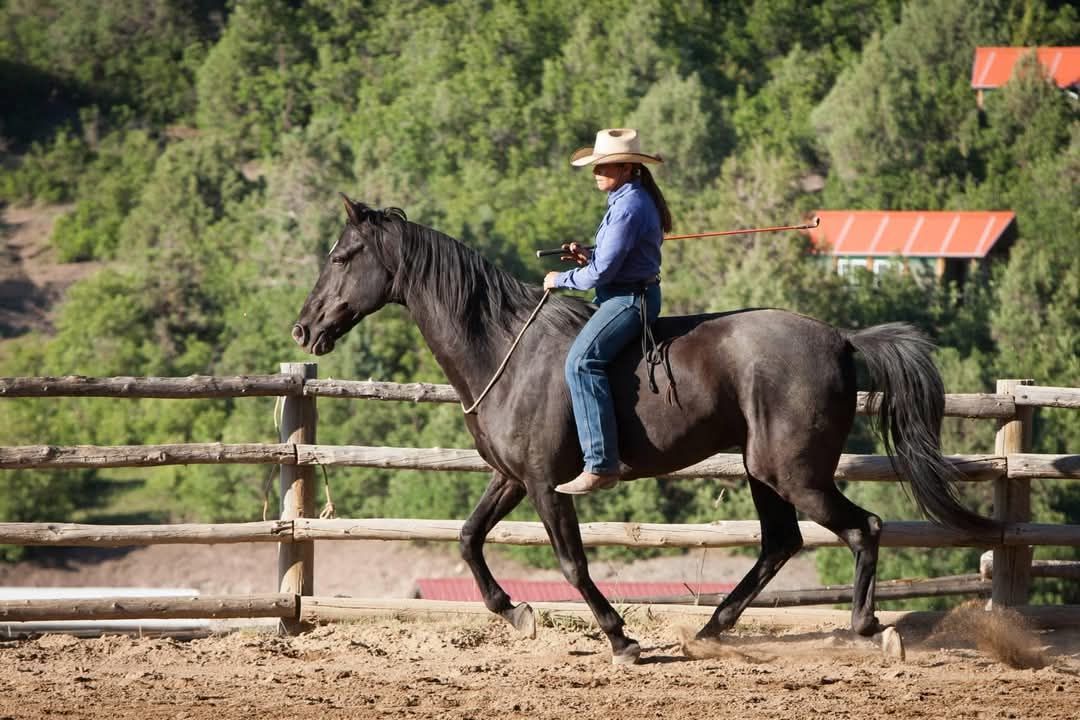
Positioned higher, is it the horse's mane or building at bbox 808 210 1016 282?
the horse's mane

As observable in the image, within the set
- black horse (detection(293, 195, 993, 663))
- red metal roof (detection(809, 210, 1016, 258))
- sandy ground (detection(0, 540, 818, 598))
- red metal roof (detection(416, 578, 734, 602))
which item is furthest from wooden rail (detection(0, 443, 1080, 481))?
red metal roof (detection(809, 210, 1016, 258))

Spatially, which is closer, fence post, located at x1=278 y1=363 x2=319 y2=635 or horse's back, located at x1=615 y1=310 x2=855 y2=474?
horse's back, located at x1=615 y1=310 x2=855 y2=474

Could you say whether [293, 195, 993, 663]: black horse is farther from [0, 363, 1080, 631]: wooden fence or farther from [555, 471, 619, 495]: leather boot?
[0, 363, 1080, 631]: wooden fence

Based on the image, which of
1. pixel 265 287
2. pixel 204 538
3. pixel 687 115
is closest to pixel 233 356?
pixel 265 287

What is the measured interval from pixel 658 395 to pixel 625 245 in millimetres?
717

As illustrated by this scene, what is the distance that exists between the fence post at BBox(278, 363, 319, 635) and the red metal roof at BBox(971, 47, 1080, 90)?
185ft

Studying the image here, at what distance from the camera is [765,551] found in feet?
22.8

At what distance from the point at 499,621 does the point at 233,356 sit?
3757 cm

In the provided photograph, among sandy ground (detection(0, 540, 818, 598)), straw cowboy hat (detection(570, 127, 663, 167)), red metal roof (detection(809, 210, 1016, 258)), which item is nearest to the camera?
straw cowboy hat (detection(570, 127, 663, 167))

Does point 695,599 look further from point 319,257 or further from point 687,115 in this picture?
point 687,115

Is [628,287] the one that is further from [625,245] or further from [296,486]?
[296,486]

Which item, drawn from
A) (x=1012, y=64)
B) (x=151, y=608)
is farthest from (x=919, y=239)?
(x=151, y=608)

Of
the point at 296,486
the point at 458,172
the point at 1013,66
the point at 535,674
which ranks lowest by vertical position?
the point at 458,172

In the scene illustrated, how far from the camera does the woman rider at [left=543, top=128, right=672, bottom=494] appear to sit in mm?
6336
